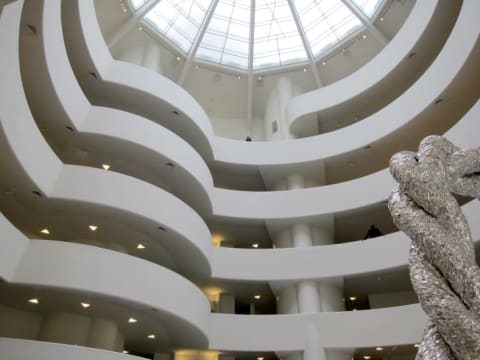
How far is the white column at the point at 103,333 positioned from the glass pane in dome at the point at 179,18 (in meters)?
17.7

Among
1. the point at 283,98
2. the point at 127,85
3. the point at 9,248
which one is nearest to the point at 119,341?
the point at 9,248

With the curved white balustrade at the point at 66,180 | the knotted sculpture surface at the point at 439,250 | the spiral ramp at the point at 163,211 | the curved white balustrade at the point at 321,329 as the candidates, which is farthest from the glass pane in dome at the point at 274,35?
the knotted sculpture surface at the point at 439,250

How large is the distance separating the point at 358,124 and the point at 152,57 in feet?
41.7

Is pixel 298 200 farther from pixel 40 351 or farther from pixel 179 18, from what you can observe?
pixel 179 18

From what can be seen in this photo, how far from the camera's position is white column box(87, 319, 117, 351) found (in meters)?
15.8

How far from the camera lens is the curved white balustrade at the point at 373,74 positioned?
68.4ft

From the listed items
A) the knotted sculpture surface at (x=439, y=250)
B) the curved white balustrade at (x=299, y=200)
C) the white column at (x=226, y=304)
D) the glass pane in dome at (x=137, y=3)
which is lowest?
the knotted sculpture surface at (x=439, y=250)

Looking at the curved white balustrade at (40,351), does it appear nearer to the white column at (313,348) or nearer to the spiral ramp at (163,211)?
the spiral ramp at (163,211)

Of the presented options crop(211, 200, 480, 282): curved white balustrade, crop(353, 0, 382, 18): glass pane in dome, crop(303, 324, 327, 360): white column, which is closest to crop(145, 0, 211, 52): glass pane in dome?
crop(353, 0, 382, 18): glass pane in dome

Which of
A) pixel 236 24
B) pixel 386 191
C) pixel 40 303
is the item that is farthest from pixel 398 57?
pixel 40 303

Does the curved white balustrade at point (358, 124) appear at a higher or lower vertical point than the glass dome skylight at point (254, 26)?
lower

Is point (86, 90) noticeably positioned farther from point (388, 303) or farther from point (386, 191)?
point (388, 303)

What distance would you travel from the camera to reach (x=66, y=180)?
15.5 meters

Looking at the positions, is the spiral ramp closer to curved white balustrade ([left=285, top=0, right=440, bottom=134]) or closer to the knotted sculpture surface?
curved white balustrade ([left=285, top=0, right=440, bottom=134])
